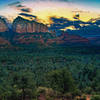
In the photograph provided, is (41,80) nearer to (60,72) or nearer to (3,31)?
(60,72)

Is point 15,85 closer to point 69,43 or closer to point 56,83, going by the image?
point 56,83

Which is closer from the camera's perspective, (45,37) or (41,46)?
(41,46)

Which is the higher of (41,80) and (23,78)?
(23,78)

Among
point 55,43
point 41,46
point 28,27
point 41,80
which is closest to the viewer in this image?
point 41,80

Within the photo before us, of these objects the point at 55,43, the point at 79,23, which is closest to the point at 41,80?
the point at 55,43

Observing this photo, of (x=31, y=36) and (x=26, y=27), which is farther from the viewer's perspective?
(x=26, y=27)

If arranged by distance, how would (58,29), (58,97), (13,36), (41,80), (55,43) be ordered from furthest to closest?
(58,29) < (13,36) < (55,43) < (41,80) < (58,97)

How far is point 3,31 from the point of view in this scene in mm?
149750

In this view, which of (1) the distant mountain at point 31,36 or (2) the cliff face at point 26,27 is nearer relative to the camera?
(1) the distant mountain at point 31,36

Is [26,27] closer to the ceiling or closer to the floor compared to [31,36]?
closer to the ceiling

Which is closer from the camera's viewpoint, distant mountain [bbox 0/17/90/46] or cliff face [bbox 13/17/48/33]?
distant mountain [bbox 0/17/90/46]

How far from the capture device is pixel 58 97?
25141mm

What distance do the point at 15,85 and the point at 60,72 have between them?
22.2 ft

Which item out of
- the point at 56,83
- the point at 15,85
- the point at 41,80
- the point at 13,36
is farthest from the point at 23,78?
the point at 13,36
